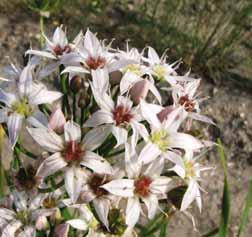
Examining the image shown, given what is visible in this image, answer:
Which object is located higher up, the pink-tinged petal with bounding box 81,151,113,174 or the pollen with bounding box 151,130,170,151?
the pollen with bounding box 151,130,170,151

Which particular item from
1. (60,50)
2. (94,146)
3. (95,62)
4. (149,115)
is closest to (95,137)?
(94,146)

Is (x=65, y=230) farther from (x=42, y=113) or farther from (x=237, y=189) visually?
(x=237, y=189)

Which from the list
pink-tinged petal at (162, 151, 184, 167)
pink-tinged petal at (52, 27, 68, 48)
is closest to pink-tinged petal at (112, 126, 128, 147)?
pink-tinged petal at (162, 151, 184, 167)

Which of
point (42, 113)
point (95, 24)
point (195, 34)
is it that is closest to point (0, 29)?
point (95, 24)

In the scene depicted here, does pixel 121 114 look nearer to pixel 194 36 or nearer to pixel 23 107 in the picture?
pixel 23 107

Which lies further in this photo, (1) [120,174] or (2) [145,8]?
(2) [145,8]

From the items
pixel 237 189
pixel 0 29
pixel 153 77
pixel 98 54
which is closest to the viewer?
pixel 98 54

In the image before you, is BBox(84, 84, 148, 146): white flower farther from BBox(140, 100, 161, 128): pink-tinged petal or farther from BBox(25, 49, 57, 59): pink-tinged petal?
BBox(25, 49, 57, 59): pink-tinged petal
